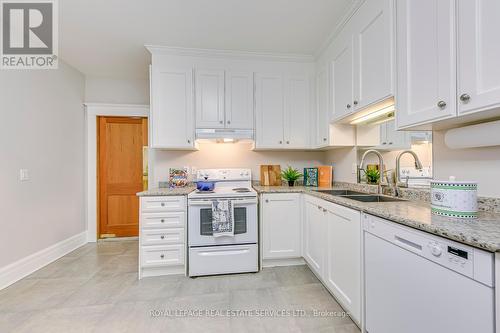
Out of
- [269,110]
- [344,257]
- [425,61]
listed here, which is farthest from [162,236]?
[425,61]

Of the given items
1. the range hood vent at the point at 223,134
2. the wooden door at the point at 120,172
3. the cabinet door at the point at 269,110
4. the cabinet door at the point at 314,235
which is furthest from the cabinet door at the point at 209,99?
the cabinet door at the point at 314,235

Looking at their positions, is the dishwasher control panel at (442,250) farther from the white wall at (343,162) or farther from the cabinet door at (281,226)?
the white wall at (343,162)

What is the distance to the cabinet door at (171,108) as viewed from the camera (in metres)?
2.62

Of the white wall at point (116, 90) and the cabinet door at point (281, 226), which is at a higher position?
the white wall at point (116, 90)

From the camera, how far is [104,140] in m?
3.49

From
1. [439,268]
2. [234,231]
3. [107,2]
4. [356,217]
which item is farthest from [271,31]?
[439,268]

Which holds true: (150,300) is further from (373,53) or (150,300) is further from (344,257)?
(373,53)

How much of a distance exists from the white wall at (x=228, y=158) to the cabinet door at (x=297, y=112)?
1.20 ft

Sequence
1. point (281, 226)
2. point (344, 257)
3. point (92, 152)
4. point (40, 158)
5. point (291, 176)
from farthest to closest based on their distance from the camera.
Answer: point (92, 152) → point (291, 176) → point (40, 158) → point (281, 226) → point (344, 257)

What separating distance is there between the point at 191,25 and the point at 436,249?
2586 mm

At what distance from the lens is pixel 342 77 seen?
2.18m

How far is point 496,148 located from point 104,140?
4.35m

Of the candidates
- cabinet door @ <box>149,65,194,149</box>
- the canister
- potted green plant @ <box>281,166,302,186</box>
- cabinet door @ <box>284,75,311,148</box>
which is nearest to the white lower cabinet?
cabinet door @ <box>149,65,194,149</box>

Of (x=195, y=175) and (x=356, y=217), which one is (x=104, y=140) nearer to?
(x=195, y=175)
